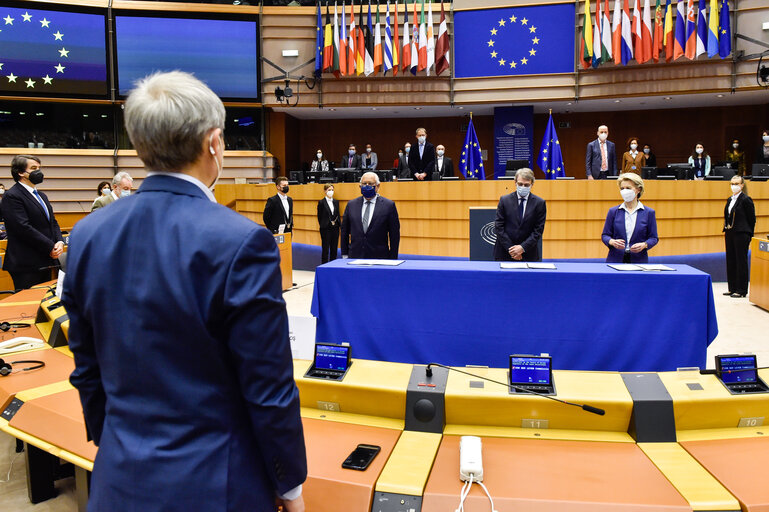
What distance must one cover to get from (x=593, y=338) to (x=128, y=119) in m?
2.80

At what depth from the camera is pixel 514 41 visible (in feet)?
39.0

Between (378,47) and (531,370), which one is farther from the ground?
(378,47)

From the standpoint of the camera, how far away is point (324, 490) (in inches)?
60.0

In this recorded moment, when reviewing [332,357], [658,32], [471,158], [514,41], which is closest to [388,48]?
[514,41]

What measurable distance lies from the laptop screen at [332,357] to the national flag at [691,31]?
11.3m

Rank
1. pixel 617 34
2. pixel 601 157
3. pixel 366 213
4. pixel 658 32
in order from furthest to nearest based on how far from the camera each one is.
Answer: pixel 617 34 < pixel 658 32 < pixel 601 157 < pixel 366 213

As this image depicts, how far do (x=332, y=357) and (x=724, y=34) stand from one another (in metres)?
11.8

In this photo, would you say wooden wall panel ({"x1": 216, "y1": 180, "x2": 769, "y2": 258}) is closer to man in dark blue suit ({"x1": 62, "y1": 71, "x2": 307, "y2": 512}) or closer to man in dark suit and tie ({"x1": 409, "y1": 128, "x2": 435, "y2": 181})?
man in dark suit and tie ({"x1": 409, "y1": 128, "x2": 435, "y2": 181})

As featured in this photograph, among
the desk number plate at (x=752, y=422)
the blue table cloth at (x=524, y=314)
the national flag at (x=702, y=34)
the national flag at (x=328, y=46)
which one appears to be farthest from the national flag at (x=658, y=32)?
the desk number plate at (x=752, y=422)

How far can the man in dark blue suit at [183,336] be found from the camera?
3.26 ft

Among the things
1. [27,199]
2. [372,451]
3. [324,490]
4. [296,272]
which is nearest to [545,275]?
[372,451]

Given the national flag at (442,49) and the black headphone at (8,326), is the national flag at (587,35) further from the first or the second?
the black headphone at (8,326)

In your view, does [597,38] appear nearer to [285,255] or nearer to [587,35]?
[587,35]

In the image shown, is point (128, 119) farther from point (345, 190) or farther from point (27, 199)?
point (345, 190)
